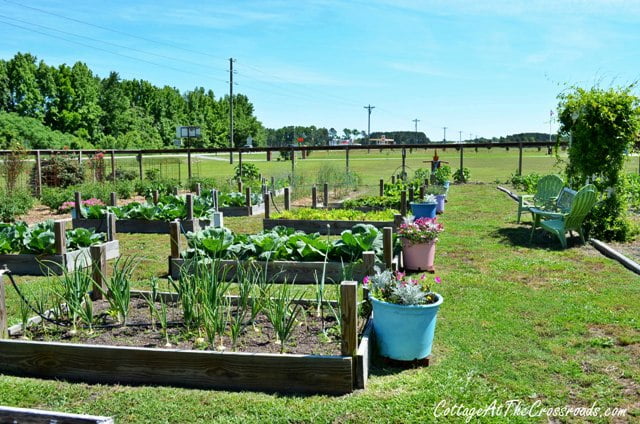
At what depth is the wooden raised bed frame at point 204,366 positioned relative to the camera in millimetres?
3631

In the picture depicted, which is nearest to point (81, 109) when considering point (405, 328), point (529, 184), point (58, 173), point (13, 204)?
point (58, 173)

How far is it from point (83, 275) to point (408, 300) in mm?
2707

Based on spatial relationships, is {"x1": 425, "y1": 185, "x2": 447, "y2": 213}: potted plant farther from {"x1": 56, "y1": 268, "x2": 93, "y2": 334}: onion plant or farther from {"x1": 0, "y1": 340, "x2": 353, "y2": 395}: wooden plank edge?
{"x1": 0, "y1": 340, "x2": 353, "y2": 395}: wooden plank edge

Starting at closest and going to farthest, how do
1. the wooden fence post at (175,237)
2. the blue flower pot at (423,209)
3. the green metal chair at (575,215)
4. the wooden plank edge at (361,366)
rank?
the wooden plank edge at (361,366) < the wooden fence post at (175,237) < the green metal chair at (575,215) < the blue flower pot at (423,209)

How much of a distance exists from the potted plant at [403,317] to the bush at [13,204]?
11.0m

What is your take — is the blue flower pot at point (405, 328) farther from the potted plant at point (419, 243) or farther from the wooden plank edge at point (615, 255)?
the wooden plank edge at point (615, 255)

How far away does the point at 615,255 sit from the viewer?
7.79 meters

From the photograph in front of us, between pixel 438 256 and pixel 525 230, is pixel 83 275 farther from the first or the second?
pixel 525 230

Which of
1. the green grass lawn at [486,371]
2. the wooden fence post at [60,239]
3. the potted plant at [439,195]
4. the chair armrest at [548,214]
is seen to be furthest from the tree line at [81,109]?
the green grass lawn at [486,371]

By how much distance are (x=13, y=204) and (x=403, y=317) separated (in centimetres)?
1146

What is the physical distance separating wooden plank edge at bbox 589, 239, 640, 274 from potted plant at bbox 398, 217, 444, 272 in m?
2.51

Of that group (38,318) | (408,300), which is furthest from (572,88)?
(38,318)

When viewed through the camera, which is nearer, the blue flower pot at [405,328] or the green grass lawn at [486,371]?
the green grass lawn at [486,371]

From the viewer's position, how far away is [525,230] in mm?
10531
